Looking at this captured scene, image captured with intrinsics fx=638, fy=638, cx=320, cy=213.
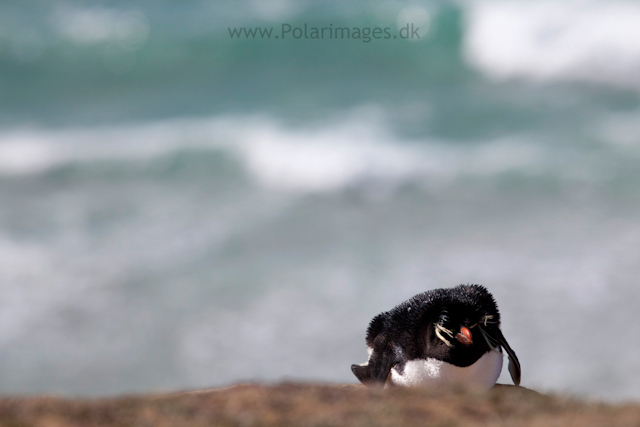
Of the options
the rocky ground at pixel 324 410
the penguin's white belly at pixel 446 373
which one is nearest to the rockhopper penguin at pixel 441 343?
the penguin's white belly at pixel 446 373

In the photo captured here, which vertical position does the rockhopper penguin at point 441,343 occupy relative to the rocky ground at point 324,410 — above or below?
above

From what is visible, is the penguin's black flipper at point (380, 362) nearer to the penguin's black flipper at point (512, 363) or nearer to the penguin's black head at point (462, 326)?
the penguin's black head at point (462, 326)

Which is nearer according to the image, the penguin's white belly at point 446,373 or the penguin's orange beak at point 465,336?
the penguin's orange beak at point 465,336

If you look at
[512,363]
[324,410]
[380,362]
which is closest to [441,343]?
[380,362]

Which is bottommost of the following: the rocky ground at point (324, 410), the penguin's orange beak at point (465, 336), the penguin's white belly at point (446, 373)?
the rocky ground at point (324, 410)

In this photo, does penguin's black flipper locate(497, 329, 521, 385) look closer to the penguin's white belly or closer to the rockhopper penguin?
the rockhopper penguin

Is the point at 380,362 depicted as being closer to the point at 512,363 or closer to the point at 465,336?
the point at 465,336
